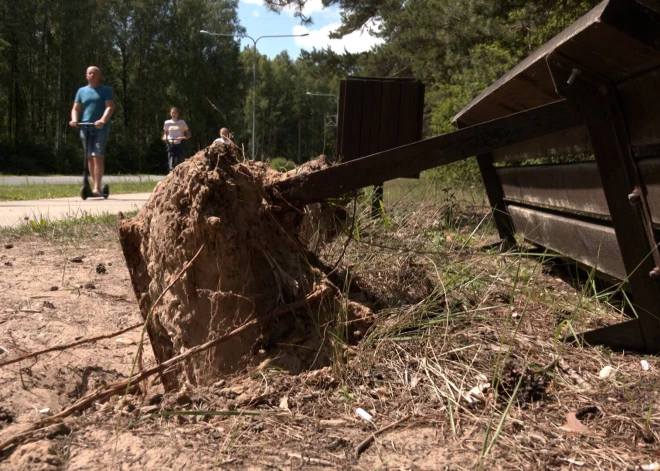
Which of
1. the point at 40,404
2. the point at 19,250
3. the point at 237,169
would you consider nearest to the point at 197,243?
the point at 237,169

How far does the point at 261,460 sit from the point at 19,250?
427 centimetres

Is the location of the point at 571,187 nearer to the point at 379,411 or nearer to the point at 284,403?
the point at 379,411

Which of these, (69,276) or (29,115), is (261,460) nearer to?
(69,276)

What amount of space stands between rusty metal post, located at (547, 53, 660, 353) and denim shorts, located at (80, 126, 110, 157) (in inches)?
332

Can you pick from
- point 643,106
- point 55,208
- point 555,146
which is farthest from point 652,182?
point 55,208

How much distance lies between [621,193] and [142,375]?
209 cm

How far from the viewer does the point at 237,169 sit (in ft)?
9.53

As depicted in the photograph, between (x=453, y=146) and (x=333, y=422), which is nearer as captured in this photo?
(x=333, y=422)

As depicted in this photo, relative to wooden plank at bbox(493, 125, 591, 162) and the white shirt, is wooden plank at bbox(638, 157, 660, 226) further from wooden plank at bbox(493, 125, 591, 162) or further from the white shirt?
the white shirt

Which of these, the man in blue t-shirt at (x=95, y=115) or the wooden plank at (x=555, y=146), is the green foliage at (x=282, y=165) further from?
the man in blue t-shirt at (x=95, y=115)

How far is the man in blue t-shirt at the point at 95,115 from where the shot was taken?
392 inches

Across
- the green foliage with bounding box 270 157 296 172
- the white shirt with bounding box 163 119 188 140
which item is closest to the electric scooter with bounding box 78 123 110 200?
the white shirt with bounding box 163 119 188 140

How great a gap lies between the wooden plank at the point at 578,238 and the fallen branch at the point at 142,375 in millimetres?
1285

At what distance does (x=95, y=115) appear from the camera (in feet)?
33.4
